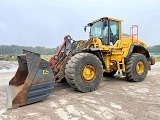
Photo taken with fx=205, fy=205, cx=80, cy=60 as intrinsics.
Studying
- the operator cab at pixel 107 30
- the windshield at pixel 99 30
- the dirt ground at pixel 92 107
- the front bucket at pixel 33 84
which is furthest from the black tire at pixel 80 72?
the windshield at pixel 99 30

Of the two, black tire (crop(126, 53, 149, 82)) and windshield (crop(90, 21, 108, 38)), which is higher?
windshield (crop(90, 21, 108, 38))

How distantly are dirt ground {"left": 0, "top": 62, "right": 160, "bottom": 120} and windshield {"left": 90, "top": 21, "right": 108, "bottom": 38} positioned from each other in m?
2.34

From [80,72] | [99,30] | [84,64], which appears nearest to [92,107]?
[80,72]

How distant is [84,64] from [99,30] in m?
2.21

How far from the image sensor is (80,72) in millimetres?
5723

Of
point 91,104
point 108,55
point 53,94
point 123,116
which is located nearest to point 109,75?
point 108,55

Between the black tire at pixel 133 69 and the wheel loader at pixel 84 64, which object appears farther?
the black tire at pixel 133 69

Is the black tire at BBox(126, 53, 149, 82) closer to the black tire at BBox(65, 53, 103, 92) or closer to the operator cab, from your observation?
the operator cab

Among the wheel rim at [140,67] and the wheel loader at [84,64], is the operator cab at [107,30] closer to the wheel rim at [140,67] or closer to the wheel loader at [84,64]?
the wheel loader at [84,64]

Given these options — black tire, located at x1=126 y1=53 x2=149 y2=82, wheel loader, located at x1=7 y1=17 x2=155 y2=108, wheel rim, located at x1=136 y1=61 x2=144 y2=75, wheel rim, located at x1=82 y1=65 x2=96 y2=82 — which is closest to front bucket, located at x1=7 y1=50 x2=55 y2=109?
wheel loader, located at x1=7 y1=17 x2=155 y2=108

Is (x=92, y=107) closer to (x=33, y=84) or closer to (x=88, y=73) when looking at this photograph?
(x=33, y=84)

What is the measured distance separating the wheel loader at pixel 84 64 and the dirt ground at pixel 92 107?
10.7 inches

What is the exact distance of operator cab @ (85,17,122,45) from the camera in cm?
736

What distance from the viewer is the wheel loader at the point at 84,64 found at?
4.82m
